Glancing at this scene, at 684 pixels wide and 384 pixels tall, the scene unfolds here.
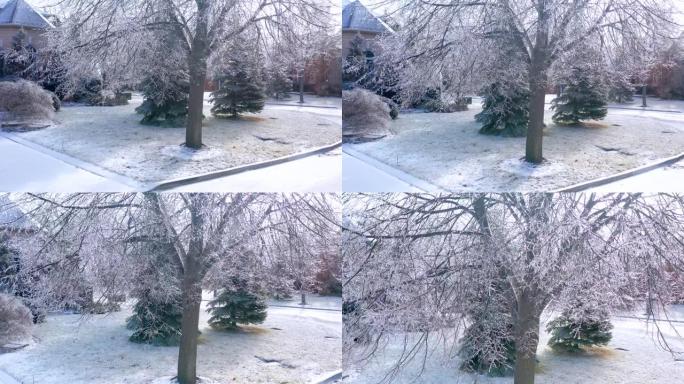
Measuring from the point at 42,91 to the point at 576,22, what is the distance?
339cm

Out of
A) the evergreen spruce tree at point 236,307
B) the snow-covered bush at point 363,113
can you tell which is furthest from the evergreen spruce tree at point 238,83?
the evergreen spruce tree at point 236,307

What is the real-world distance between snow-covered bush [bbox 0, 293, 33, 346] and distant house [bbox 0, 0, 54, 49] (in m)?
1.74

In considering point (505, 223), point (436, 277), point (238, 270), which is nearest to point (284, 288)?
point (238, 270)

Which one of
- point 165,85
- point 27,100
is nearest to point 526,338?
point 165,85

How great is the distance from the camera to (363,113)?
5.77 metres

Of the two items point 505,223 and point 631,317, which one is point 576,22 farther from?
point 631,317

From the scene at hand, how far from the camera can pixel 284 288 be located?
19.9ft

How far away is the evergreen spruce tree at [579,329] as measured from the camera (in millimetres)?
5609

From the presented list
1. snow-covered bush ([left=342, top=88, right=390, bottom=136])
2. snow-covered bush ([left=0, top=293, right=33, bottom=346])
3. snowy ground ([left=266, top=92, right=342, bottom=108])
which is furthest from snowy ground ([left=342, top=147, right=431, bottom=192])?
snow-covered bush ([left=0, top=293, right=33, bottom=346])

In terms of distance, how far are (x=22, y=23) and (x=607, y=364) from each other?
4492mm

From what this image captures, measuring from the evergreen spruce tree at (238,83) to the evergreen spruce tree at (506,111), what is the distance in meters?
1.45

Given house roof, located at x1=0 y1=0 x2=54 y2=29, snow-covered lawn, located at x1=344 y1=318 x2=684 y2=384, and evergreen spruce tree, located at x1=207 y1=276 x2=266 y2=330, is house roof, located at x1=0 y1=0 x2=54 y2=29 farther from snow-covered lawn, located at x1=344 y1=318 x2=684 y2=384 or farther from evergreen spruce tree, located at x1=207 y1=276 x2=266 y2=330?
snow-covered lawn, located at x1=344 y1=318 x2=684 y2=384

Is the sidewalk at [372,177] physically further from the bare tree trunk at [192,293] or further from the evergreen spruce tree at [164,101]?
the evergreen spruce tree at [164,101]

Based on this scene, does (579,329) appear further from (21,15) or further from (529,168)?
(21,15)
